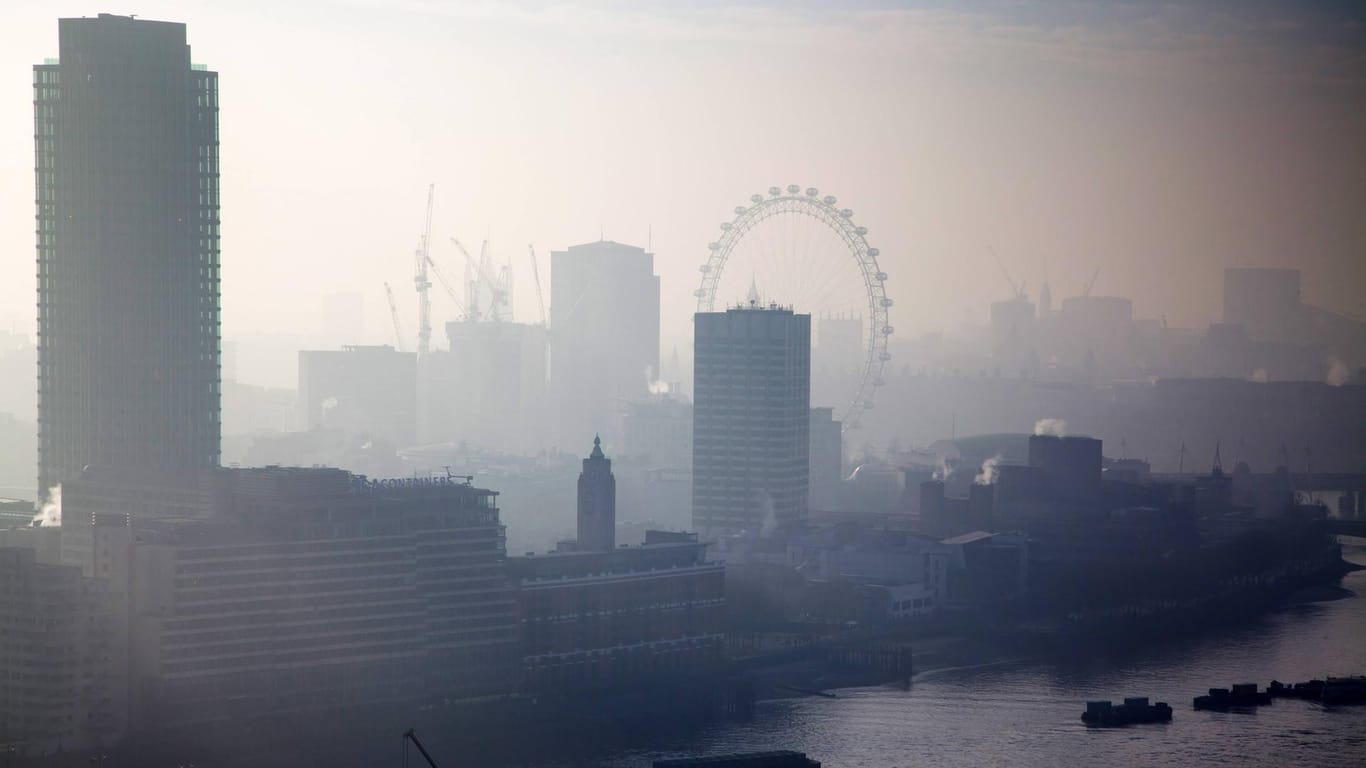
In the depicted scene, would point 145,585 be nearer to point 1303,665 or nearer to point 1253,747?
point 1253,747

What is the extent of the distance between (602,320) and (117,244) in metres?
92.6

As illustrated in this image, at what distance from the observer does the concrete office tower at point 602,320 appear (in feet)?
547

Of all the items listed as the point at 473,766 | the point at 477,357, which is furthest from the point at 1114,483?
the point at 477,357

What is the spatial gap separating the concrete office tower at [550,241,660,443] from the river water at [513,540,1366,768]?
316 ft

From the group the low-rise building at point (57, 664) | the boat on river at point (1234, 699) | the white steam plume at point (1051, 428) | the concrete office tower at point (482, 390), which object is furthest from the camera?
the concrete office tower at point (482, 390)

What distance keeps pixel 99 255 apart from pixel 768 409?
3316 cm

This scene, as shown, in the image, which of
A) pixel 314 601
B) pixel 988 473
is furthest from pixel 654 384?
pixel 314 601

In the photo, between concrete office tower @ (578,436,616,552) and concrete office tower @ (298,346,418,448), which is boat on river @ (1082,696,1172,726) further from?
concrete office tower @ (298,346,418,448)

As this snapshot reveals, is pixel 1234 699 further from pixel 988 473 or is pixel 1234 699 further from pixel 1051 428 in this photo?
pixel 1051 428

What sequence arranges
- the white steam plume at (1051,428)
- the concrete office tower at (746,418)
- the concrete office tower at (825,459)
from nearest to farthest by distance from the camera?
the concrete office tower at (746,418), the concrete office tower at (825,459), the white steam plume at (1051,428)

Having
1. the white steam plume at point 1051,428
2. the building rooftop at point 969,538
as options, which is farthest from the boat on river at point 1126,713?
the white steam plume at point 1051,428

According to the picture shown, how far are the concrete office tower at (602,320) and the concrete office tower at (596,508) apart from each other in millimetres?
93505

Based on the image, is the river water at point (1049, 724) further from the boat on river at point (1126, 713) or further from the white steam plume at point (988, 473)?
the white steam plume at point (988, 473)

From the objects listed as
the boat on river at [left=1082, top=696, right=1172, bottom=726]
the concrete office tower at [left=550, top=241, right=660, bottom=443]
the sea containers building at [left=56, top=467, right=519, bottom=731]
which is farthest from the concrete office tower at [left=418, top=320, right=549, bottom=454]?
the boat on river at [left=1082, top=696, right=1172, bottom=726]
